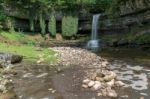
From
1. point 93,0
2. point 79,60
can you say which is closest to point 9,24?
point 93,0

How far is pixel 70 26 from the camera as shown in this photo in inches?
1922

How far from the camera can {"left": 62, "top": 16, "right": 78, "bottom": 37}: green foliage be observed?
4869 cm

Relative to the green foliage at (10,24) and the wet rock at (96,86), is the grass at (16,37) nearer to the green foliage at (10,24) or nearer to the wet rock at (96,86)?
the green foliage at (10,24)

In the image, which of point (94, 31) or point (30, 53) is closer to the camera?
point (30, 53)

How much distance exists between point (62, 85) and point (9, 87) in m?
3.03

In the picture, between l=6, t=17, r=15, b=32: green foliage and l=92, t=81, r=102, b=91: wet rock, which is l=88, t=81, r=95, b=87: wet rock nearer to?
l=92, t=81, r=102, b=91: wet rock

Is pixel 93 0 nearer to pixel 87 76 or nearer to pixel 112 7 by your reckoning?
pixel 112 7

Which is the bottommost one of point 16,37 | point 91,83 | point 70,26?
point 91,83

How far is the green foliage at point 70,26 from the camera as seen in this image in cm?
4869

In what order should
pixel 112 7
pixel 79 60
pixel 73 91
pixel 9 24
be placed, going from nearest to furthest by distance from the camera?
pixel 73 91, pixel 79 60, pixel 9 24, pixel 112 7

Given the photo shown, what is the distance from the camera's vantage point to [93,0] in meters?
48.9

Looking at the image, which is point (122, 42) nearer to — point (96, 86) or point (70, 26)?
point (70, 26)

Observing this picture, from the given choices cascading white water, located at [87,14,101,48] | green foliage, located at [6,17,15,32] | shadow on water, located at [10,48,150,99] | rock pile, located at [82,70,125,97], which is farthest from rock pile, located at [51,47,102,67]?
green foliage, located at [6,17,15,32]

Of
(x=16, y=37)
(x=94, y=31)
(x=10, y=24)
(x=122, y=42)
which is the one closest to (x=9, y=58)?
(x=16, y=37)
